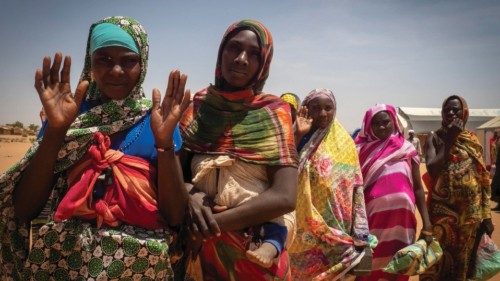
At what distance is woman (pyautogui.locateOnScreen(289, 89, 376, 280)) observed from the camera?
3.42 metres

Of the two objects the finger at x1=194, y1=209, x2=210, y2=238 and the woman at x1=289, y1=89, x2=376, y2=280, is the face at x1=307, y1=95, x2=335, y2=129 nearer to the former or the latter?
the woman at x1=289, y1=89, x2=376, y2=280

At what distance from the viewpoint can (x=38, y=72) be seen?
1.77 m

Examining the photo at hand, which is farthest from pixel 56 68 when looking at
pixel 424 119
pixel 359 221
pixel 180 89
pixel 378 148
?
pixel 424 119

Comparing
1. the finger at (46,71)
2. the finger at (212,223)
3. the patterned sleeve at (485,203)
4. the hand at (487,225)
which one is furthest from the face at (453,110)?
the finger at (46,71)

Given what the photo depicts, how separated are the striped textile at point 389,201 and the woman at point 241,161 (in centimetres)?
240

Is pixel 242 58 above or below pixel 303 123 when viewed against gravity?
above

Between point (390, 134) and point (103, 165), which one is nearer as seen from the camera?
point (103, 165)

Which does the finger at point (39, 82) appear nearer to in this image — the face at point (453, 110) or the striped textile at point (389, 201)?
the striped textile at point (389, 201)

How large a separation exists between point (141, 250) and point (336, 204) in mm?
2105

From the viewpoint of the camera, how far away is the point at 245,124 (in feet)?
7.36

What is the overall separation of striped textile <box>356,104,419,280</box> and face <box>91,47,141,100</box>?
3272 millimetres

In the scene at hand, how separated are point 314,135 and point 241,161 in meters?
1.75

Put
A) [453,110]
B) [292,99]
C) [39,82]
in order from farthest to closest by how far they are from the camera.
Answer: [453,110] < [292,99] < [39,82]

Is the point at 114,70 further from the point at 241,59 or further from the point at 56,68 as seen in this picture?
the point at 241,59
